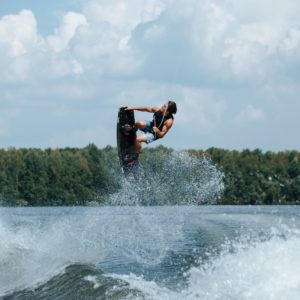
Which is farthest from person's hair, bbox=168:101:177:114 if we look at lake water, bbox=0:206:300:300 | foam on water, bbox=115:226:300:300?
foam on water, bbox=115:226:300:300

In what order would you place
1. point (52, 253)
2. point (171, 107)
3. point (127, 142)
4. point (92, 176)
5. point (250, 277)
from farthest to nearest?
point (92, 176) → point (52, 253) → point (127, 142) → point (171, 107) → point (250, 277)

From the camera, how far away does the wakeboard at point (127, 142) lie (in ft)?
59.1

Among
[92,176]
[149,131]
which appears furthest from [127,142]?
[92,176]

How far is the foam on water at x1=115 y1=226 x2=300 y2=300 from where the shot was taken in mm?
12531

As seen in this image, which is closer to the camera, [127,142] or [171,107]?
[171,107]

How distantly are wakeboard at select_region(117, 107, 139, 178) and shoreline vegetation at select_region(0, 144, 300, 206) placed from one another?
2558 inches

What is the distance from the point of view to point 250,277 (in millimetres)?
13148

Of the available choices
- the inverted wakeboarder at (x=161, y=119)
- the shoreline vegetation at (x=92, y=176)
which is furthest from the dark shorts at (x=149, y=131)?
the shoreline vegetation at (x=92, y=176)

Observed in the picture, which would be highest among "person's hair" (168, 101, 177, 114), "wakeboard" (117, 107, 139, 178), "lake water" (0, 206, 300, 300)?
"person's hair" (168, 101, 177, 114)

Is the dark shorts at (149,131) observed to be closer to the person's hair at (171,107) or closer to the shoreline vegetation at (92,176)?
the person's hair at (171,107)

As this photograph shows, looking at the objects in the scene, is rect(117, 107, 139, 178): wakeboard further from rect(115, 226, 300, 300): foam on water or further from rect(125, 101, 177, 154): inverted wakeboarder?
rect(115, 226, 300, 300): foam on water

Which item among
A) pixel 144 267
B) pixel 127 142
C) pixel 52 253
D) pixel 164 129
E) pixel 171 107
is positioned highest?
pixel 171 107

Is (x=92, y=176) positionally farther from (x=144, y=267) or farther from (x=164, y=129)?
(x=164, y=129)

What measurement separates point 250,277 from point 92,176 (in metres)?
80.8
